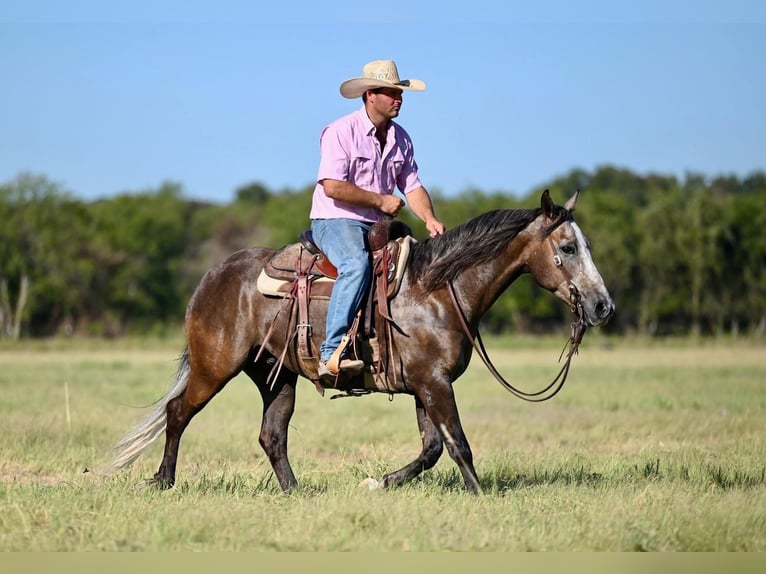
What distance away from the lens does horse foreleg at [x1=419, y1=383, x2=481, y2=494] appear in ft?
27.1

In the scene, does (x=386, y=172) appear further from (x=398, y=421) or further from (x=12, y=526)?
(x=398, y=421)

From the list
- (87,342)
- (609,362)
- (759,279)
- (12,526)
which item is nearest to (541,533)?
(12,526)

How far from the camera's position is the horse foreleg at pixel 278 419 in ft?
30.5

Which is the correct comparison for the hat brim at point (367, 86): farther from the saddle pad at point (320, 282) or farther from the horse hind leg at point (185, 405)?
the horse hind leg at point (185, 405)

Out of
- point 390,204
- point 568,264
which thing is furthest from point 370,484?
point 568,264

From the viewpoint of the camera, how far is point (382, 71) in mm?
8766

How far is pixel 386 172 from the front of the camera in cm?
900

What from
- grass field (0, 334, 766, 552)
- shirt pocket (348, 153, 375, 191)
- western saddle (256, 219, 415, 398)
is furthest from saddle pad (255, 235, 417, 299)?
grass field (0, 334, 766, 552)

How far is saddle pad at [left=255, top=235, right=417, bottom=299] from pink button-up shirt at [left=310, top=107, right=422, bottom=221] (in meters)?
0.41

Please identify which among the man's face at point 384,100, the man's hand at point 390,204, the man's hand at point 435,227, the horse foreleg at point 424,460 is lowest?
the horse foreleg at point 424,460

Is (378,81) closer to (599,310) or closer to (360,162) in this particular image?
(360,162)

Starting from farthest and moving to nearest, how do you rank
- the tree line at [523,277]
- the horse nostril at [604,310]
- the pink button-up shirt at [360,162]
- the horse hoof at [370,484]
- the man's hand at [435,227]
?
the tree line at [523,277], the man's hand at [435,227], the pink button-up shirt at [360,162], the horse hoof at [370,484], the horse nostril at [604,310]

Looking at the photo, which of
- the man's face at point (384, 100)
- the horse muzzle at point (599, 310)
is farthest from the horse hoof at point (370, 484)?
the man's face at point (384, 100)

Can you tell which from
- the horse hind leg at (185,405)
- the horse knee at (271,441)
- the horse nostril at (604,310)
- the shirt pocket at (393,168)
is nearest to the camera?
the horse nostril at (604,310)
